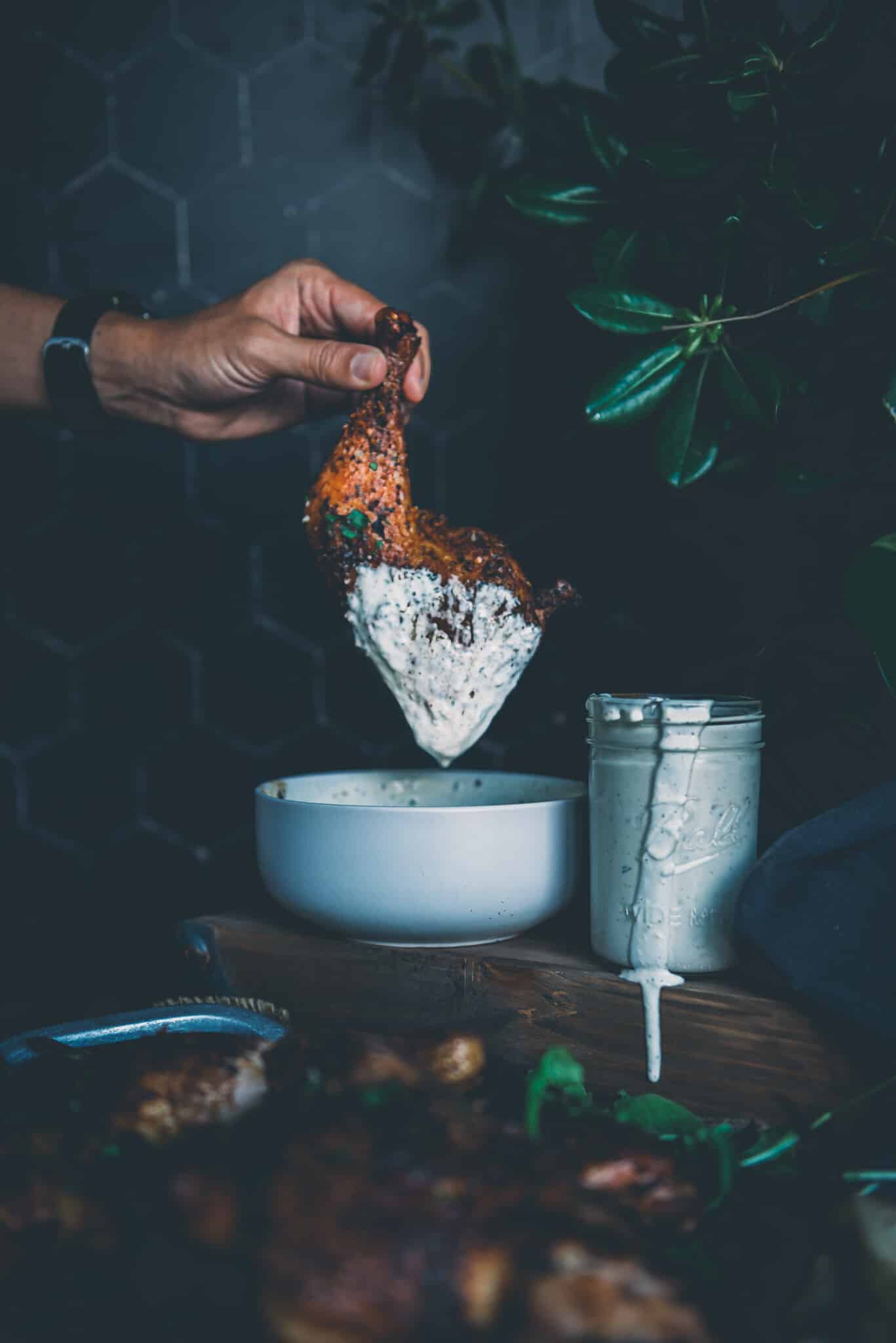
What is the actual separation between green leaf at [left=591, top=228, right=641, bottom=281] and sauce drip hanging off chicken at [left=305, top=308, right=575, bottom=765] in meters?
0.15

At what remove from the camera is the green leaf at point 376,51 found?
973 millimetres

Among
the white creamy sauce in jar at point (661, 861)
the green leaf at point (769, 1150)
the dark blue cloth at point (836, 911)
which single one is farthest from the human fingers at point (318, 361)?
the green leaf at point (769, 1150)

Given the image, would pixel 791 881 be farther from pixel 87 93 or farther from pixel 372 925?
pixel 87 93

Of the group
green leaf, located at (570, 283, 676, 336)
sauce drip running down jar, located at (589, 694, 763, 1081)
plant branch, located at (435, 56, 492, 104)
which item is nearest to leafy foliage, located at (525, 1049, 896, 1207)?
sauce drip running down jar, located at (589, 694, 763, 1081)

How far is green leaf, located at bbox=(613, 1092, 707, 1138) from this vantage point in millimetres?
493

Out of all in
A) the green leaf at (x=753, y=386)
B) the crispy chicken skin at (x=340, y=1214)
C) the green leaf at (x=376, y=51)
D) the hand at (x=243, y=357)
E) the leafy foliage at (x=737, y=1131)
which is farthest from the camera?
the green leaf at (x=376, y=51)

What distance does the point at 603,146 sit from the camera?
75cm

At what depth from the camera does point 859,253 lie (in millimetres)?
637

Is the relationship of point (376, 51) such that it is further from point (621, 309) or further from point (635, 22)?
point (621, 309)

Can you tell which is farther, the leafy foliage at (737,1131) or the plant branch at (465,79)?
the plant branch at (465,79)

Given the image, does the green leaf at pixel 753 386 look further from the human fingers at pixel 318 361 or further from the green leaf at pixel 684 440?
the human fingers at pixel 318 361

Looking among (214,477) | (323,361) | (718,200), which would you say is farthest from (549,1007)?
(214,477)

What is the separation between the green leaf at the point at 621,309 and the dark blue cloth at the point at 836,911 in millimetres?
326

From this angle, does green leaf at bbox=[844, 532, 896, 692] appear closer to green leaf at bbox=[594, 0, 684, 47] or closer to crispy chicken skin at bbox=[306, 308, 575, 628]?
crispy chicken skin at bbox=[306, 308, 575, 628]
